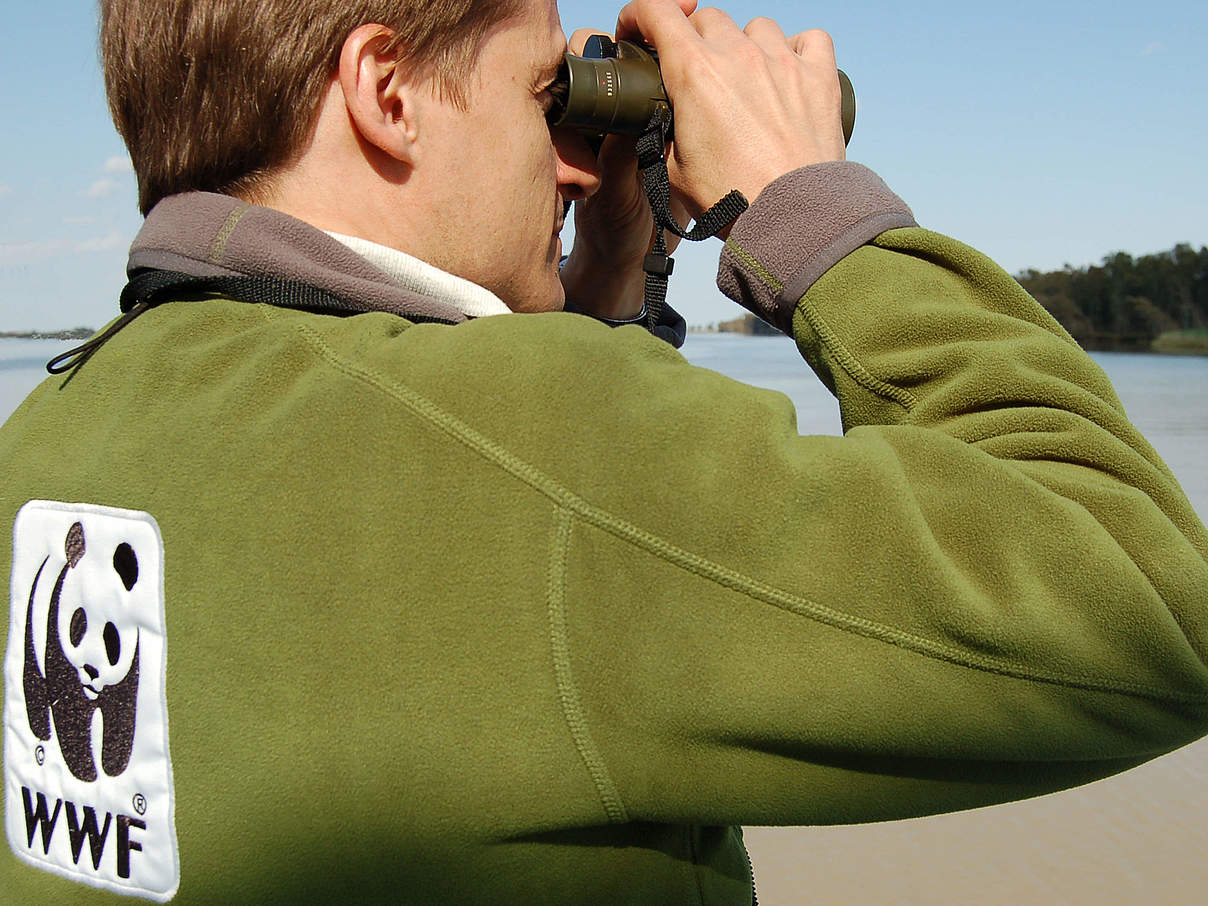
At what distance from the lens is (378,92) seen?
2.90 feet

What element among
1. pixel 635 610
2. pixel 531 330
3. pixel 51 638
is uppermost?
pixel 531 330

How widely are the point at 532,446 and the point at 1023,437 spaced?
14.6 inches

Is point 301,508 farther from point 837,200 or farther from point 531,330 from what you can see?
point 837,200

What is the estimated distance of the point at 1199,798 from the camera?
243cm

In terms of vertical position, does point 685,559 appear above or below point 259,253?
below

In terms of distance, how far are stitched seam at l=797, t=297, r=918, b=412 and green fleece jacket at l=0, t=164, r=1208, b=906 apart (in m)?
0.11

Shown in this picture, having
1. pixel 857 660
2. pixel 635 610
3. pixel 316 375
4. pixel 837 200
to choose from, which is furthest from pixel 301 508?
pixel 837 200

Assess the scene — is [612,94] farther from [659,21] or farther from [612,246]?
[612,246]

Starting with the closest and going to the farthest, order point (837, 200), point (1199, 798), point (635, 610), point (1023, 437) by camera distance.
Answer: point (635, 610) < point (1023, 437) < point (837, 200) < point (1199, 798)

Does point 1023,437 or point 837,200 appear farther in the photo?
point 837,200

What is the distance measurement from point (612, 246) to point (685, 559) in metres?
0.90

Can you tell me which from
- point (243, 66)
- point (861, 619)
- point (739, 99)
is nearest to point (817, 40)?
point (739, 99)

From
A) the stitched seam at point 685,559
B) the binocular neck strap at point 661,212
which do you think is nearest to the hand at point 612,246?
the binocular neck strap at point 661,212

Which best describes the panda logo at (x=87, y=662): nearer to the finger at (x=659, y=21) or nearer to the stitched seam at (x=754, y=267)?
the stitched seam at (x=754, y=267)
